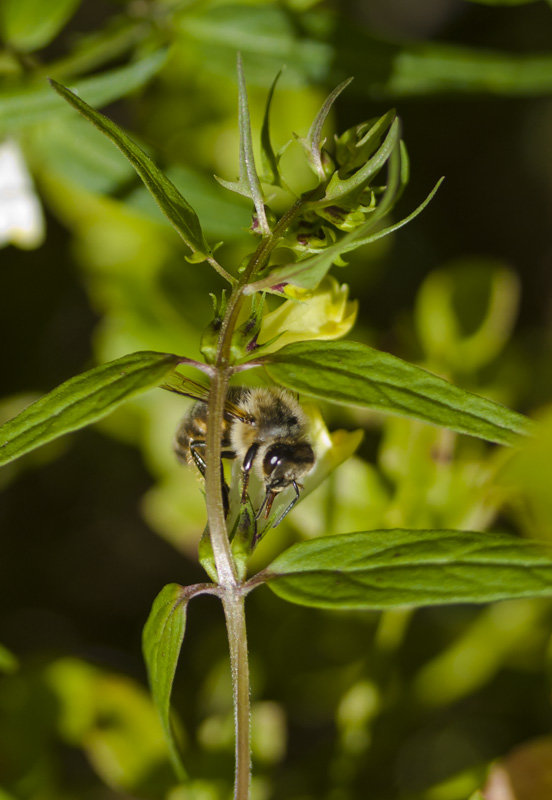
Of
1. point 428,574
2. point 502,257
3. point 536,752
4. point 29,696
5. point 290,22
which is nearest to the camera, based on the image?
point 428,574

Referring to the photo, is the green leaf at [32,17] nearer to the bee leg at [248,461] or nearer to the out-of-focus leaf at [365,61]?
the out-of-focus leaf at [365,61]

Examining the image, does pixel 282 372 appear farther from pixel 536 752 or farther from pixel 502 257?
pixel 502 257

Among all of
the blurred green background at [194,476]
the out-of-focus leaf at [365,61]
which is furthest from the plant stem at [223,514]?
the out-of-focus leaf at [365,61]

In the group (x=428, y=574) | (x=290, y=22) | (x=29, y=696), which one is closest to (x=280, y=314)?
(x=428, y=574)

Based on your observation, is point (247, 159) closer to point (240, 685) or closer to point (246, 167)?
point (246, 167)

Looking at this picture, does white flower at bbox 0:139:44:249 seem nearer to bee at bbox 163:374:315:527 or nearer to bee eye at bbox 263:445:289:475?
bee at bbox 163:374:315:527

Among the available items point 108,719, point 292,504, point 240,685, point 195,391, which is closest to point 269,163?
point 195,391
